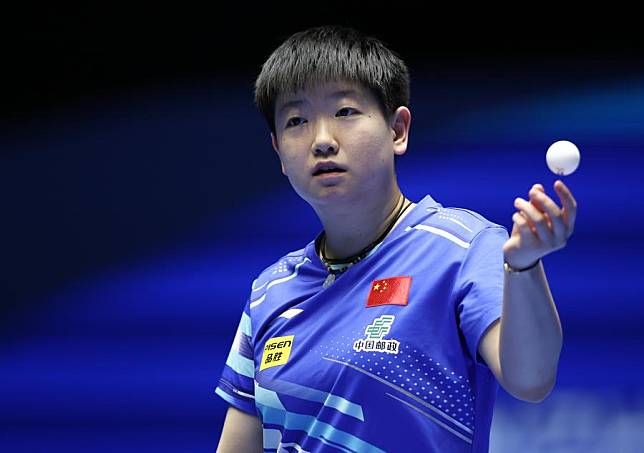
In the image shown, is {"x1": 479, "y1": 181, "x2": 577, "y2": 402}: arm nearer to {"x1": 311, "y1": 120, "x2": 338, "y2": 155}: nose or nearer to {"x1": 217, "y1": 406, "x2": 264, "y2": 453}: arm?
{"x1": 311, "y1": 120, "x2": 338, "y2": 155}: nose

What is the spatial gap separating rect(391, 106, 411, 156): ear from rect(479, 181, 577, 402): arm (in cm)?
52

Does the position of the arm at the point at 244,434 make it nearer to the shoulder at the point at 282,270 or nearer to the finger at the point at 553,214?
the shoulder at the point at 282,270

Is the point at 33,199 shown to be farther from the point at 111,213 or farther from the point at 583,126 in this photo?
the point at 583,126

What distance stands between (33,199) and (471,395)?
1.77 meters

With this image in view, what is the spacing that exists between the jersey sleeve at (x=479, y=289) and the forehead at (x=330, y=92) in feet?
1.18

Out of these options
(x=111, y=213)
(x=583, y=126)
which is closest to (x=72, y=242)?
(x=111, y=213)

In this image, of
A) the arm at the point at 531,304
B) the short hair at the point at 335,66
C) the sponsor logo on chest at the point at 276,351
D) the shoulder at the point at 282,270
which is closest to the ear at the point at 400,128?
the short hair at the point at 335,66

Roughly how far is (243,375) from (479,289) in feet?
2.01

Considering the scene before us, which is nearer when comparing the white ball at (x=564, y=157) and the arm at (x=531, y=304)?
the arm at (x=531, y=304)

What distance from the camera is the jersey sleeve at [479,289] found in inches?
56.5

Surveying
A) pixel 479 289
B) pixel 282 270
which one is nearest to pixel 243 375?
pixel 282 270

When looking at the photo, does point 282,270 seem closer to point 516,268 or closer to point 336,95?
point 336,95

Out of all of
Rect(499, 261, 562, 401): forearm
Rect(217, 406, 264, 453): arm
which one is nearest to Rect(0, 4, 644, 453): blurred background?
Rect(217, 406, 264, 453): arm

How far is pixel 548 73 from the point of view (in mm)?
2600
